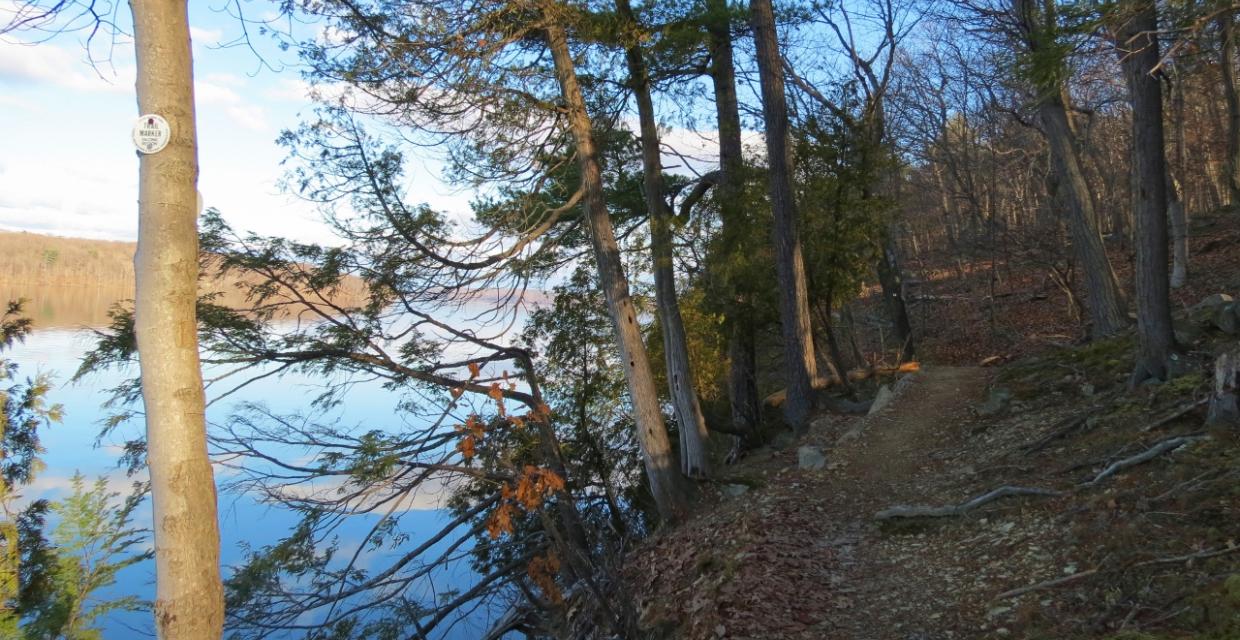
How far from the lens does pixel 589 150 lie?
969cm

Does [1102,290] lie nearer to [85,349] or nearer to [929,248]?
[85,349]

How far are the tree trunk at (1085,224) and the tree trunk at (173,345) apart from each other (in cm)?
1271

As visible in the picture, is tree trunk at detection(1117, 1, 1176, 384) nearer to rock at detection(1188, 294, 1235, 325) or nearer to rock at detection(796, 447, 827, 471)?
rock at detection(1188, 294, 1235, 325)

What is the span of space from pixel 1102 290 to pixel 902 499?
23.2ft

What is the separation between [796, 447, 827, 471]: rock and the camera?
941cm

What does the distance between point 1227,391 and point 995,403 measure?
14.3ft

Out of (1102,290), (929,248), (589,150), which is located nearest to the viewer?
(589,150)

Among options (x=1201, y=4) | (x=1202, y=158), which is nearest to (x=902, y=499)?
(x=1201, y=4)

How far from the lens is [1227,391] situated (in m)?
5.73

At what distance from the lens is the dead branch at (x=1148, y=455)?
5699 millimetres

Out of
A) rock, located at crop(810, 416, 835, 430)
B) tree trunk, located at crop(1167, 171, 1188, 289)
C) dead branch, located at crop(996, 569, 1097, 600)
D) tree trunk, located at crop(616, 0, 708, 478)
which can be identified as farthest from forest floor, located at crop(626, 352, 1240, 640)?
tree trunk, located at crop(1167, 171, 1188, 289)

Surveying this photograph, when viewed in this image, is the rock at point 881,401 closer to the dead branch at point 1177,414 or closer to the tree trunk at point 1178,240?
the dead branch at point 1177,414

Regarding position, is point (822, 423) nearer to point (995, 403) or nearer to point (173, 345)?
point (995, 403)

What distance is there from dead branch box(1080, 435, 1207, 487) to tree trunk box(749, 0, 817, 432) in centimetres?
613
